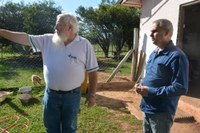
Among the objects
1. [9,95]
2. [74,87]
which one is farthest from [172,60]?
[9,95]

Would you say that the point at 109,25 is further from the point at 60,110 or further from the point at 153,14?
the point at 60,110

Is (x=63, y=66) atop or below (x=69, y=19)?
below

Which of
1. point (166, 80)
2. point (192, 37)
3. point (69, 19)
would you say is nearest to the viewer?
point (166, 80)

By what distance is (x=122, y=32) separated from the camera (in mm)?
19219

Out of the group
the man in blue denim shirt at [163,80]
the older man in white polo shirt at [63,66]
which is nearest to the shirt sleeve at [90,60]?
the older man in white polo shirt at [63,66]

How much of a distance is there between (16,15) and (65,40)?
1635 centimetres

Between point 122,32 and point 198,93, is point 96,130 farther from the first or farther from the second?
point 122,32

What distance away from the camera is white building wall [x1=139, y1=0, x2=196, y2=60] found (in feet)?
20.8

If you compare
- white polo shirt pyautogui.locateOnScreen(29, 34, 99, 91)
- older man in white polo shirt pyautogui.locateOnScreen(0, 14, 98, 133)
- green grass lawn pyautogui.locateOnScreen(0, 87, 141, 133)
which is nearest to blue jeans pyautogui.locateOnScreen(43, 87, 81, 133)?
older man in white polo shirt pyautogui.locateOnScreen(0, 14, 98, 133)

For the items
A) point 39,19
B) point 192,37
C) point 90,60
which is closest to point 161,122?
point 90,60

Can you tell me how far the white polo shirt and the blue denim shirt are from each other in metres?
0.82

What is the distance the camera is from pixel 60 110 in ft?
10.2

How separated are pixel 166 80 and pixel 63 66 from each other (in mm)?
1190

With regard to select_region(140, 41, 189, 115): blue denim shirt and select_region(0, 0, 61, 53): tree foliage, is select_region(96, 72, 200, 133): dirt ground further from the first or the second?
select_region(0, 0, 61, 53): tree foliage
